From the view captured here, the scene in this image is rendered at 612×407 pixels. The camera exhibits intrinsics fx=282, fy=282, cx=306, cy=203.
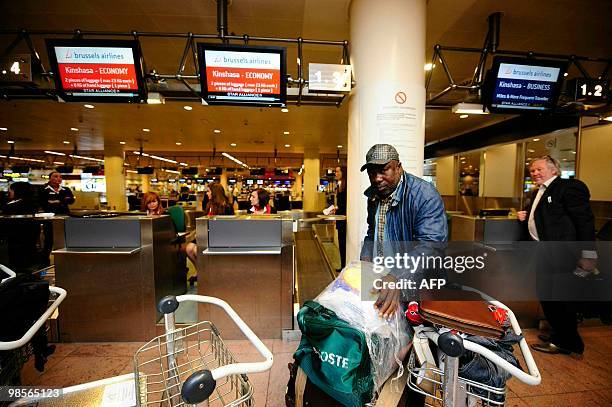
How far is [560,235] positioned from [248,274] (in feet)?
10.0

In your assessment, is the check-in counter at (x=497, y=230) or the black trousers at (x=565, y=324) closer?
the black trousers at (x=565, y=324)

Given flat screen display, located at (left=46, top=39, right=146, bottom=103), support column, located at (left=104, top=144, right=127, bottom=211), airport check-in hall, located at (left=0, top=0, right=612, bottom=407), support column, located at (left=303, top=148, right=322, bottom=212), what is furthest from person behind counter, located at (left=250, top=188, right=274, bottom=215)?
support column, located at (left=104, top=144, right=127, bottom=211)

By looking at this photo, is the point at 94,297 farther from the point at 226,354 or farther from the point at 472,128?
the point at 472,128

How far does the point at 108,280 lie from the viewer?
9.66 feet

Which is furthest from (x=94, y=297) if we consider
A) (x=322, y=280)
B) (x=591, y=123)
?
(x=591, y=123)

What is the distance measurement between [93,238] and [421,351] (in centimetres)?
324

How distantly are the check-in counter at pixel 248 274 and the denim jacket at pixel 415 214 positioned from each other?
1.47 meters

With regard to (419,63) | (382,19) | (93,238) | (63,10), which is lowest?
(93,238)

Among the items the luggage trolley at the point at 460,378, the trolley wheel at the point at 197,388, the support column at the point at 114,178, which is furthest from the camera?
the support column at the point at 114,178

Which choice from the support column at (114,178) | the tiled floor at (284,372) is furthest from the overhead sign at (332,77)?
the support column at (114,178)

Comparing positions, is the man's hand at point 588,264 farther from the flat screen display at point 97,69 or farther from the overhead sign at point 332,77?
the flat screen display at point 97,69

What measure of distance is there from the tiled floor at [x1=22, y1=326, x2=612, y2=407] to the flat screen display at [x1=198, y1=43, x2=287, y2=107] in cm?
282

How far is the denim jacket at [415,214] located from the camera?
5.31 ft

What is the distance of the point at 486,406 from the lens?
3.61 feet
